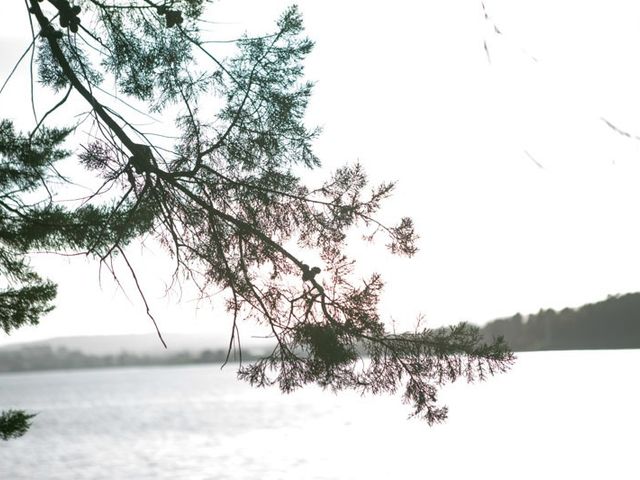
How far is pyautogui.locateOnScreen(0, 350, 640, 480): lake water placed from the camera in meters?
38.1

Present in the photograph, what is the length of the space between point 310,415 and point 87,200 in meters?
70.0

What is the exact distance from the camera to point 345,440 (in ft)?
168

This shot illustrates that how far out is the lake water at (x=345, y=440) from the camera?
38125 millimetres

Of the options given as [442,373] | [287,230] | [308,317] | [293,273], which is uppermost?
[287,230]

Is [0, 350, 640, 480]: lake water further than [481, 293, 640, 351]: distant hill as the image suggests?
Yes

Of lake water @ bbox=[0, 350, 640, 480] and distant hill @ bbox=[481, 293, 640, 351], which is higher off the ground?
distant hill @ bbox=[481, 293, 640, 351]

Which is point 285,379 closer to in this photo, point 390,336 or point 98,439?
point 390,336

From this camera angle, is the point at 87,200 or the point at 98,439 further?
the point at 98,439

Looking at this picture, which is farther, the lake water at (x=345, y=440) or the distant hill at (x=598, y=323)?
the lake water at (x=345, y=440)

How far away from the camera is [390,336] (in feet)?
11.1

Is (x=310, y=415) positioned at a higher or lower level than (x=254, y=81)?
lower

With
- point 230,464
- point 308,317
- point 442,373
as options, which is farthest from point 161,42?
point 230,464

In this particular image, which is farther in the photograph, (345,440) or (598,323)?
(345,440)

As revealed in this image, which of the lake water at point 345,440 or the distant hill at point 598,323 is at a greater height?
the distant hill at point 598,323
